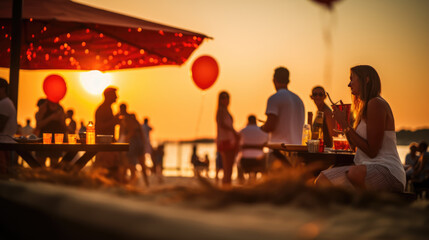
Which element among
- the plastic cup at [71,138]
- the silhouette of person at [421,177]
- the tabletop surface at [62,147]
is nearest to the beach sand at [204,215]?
the tabletop surface at [62,147]

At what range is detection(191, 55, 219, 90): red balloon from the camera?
845 cm

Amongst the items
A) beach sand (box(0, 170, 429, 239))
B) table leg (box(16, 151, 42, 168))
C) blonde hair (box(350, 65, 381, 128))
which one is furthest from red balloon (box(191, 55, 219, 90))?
beach sand (box(0, 170, 429, 239))

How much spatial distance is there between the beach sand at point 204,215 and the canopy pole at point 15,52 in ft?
13.2

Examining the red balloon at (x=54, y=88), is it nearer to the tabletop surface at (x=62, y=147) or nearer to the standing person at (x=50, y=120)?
the standing person at (x=50, y=120)

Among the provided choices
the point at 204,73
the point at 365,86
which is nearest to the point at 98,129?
the point at 204,73

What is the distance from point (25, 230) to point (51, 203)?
486 mm

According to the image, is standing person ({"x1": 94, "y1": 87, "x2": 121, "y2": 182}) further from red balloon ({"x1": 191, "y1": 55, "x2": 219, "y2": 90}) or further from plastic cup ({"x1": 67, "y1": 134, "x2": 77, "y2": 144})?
plastic cup ({"x1": 67, "y1": 134, "x2": 77, "y2": 144})

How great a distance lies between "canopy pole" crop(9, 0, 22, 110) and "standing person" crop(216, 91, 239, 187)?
3192 mm

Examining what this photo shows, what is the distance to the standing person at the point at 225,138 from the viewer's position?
8.13m

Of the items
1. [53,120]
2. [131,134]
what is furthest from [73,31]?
[131,134]

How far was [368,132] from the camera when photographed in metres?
3.84

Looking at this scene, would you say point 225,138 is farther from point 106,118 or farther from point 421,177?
point 421,177

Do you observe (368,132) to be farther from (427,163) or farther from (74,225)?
(427,163)

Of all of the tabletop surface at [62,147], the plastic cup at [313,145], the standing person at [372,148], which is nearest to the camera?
the standing person at [372,148]
